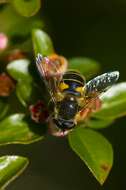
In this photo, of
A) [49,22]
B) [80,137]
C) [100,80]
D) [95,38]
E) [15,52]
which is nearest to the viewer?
[100,80]

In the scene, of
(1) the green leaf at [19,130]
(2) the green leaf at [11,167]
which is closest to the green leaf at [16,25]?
(1) the green leaf at [19,130]

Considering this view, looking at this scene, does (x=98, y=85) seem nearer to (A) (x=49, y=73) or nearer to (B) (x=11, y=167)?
(A) (x=49, y=73)

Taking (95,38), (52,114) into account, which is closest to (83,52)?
(95,38)

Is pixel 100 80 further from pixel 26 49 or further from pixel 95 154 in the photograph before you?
pixel 26 49

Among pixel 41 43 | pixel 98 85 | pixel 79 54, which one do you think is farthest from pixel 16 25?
pixel 98 85

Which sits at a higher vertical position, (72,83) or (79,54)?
(79,54)

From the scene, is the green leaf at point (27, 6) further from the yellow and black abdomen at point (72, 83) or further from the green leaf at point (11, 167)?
the green leaf at point (11, 167)

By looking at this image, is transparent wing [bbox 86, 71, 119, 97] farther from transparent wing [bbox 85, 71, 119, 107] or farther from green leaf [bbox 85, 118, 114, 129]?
green leaf [bbox 85, 118, 114, 129]
